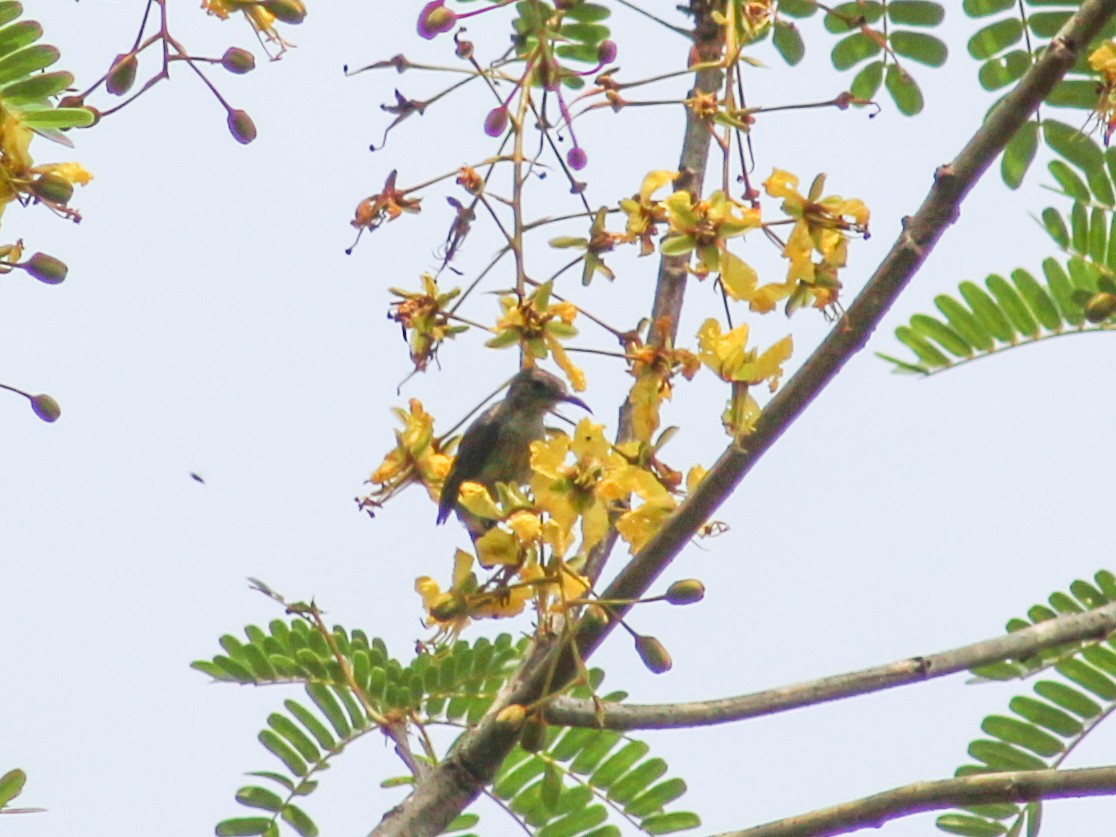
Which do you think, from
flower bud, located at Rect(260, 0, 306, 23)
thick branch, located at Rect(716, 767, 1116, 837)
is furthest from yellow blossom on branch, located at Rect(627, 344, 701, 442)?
flower bud, located at Rect(260, 0, 306, 23)

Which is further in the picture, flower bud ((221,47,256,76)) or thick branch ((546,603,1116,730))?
flower bud ((221,47,256,76))

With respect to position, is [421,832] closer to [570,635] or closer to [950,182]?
[570,635]

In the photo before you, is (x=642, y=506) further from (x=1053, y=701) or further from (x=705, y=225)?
(x=1053, y=701)

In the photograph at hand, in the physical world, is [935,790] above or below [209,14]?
below

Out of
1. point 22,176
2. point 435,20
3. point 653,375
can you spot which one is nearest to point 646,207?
Result: point 653,375

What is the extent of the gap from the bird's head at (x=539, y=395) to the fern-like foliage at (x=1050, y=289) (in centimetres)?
170

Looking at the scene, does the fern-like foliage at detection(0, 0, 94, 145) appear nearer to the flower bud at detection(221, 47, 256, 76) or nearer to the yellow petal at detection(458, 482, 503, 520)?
the flower bud at detection(221, 47, 256, 76)

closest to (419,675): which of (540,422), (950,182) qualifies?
(950,182)

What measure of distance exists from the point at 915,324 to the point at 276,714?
84.8 inches

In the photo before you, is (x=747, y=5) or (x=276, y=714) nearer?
(x=747, y=5)

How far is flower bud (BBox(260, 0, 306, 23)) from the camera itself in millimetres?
3037

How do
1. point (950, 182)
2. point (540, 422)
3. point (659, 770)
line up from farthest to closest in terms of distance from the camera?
point (540, 422)
point (659, 770)
point (950, 182)

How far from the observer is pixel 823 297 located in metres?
2.83

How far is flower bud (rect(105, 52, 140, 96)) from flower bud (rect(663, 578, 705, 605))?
154 centimetres
